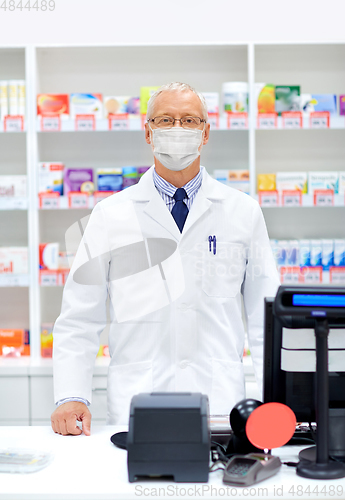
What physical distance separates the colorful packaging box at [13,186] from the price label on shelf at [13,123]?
277 millimetres

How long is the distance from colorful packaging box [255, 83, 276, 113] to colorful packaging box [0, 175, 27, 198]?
4.76 ft

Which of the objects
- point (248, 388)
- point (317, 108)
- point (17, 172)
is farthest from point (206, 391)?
point (17, 172)

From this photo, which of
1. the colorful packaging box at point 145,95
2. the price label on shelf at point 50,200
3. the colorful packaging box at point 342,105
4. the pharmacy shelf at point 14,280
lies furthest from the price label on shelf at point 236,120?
the pharmacy shelf at point 14,280

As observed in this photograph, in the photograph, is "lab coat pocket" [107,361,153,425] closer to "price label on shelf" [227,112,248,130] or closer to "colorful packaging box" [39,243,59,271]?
"colorful packaging box" [39,243,59,271]

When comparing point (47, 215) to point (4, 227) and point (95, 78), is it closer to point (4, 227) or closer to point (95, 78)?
point (4, 227)

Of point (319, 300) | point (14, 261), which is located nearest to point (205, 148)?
point (14, 261)

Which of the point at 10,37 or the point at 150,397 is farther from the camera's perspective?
the point at 10,37

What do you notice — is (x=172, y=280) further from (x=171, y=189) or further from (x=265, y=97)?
(x=265, y=97)

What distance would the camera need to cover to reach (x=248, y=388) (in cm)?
183

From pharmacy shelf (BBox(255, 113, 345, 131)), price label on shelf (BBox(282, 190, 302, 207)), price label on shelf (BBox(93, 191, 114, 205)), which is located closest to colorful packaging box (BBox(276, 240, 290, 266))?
price label on shelf (BBox(282, 190, 302, 207))

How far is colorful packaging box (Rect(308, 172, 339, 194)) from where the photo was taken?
3.00 m

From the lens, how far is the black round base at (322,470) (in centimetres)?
109

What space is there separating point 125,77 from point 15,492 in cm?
282

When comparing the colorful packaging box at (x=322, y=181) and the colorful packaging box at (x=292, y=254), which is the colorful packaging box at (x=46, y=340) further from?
the colorful packaging box at (x=322, y=181)
